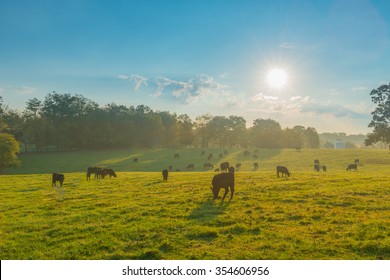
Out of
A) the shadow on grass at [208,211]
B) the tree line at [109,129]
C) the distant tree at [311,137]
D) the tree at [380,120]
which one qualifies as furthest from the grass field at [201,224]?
→ the distant tree at [311,137]

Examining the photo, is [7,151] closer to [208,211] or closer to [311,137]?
[208,211]

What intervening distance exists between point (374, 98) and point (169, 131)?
242 feet

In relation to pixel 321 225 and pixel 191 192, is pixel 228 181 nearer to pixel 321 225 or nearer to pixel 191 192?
pixel 191 192

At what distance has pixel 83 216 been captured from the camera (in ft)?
48.8

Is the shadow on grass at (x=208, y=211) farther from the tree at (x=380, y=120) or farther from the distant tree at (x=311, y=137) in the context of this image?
the distant tree at (x=311, y=137)

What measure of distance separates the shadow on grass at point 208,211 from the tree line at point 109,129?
260 ft

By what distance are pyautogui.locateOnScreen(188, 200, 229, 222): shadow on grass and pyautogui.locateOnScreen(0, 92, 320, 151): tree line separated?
260 ft

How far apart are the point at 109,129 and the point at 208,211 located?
88.7 meters

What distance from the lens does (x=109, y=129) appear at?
98062 millimetres

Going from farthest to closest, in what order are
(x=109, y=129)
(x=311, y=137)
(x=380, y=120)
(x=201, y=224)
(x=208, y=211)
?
(x=311, y=137), (x=109, y=129), (x=380, y=120), (x=208, y=211), (x=201, y=224)

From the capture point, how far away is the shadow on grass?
1359 centimetres

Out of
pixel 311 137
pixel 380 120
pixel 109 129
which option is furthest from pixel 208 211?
pixel 311 137

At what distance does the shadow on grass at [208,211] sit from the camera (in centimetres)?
1359

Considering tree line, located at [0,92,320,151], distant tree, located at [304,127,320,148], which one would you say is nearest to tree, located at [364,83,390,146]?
tree line, located at [0,92,320,151]
